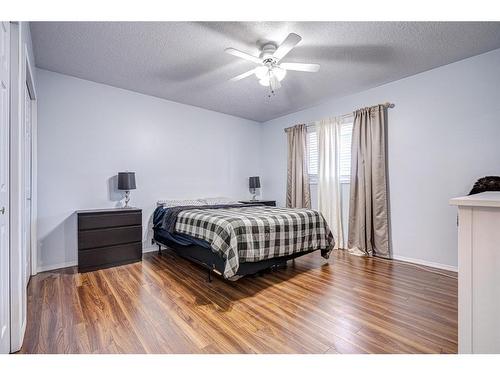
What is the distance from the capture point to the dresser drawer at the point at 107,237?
292cm

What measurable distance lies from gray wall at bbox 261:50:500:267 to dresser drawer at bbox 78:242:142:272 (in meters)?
3.58

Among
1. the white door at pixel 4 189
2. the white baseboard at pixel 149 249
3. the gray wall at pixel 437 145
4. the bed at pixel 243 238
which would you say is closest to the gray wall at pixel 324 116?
the gray wall at pixel 437 145

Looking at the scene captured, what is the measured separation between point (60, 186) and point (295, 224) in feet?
9.77

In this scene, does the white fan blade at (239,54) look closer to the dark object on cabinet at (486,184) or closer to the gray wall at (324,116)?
the gray wall at (324,116)

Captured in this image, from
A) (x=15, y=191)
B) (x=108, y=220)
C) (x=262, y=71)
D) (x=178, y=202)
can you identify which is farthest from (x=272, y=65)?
(x=108, y=220)

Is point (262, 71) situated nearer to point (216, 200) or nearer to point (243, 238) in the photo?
point (243, 238)

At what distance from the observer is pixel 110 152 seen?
3500mm

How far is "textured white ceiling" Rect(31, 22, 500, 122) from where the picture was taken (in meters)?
2.19

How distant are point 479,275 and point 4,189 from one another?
2.47 metres

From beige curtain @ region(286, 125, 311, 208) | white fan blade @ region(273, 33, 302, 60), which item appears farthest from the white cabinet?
beige curtain @ region(286, 125, 311, 208)

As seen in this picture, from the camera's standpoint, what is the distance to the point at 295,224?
2869 millimetres

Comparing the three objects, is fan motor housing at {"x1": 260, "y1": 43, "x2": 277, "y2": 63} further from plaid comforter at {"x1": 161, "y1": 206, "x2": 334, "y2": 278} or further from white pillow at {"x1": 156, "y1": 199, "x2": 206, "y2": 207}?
white pillow at {"x1": 156, "y1": 199, "x2": 206, "y2": 207}
